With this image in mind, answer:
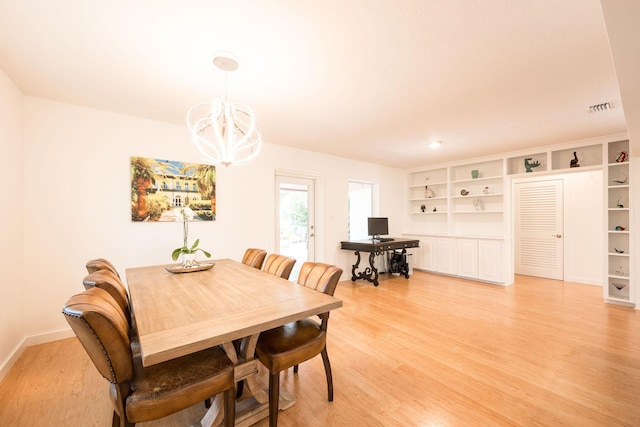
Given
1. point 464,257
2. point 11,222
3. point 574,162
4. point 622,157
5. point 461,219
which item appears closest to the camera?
point 11,222

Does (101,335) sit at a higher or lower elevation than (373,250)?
higher

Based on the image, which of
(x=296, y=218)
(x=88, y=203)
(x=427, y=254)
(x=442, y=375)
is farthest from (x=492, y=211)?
(x=88, y=203)

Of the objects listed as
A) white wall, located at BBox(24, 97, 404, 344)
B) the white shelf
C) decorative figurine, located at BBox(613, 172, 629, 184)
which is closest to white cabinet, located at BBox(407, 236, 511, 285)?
the white shelf

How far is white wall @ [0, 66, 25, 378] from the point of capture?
2197 mm

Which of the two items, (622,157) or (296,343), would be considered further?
(622,157)

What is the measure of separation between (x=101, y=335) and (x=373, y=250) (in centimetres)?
412

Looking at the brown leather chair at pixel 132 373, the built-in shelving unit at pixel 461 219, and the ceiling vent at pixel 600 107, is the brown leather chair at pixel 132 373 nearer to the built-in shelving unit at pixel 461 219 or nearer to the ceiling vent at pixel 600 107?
the ceiling vent at pixel 600 107

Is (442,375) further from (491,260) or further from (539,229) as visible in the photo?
(539,229)

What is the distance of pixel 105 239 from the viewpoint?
2.95 metres

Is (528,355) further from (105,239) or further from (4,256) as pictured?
(4,256)

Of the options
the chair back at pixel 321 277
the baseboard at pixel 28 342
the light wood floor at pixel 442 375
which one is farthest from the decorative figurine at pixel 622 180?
the baseboard at pixel 28 342

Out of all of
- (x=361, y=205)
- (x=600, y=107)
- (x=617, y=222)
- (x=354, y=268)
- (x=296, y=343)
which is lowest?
(x=354, y=268)

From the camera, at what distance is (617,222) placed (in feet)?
12.9

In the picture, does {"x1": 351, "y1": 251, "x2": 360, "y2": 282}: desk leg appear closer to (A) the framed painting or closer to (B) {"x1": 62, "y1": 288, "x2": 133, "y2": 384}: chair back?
(A) the framed painting
